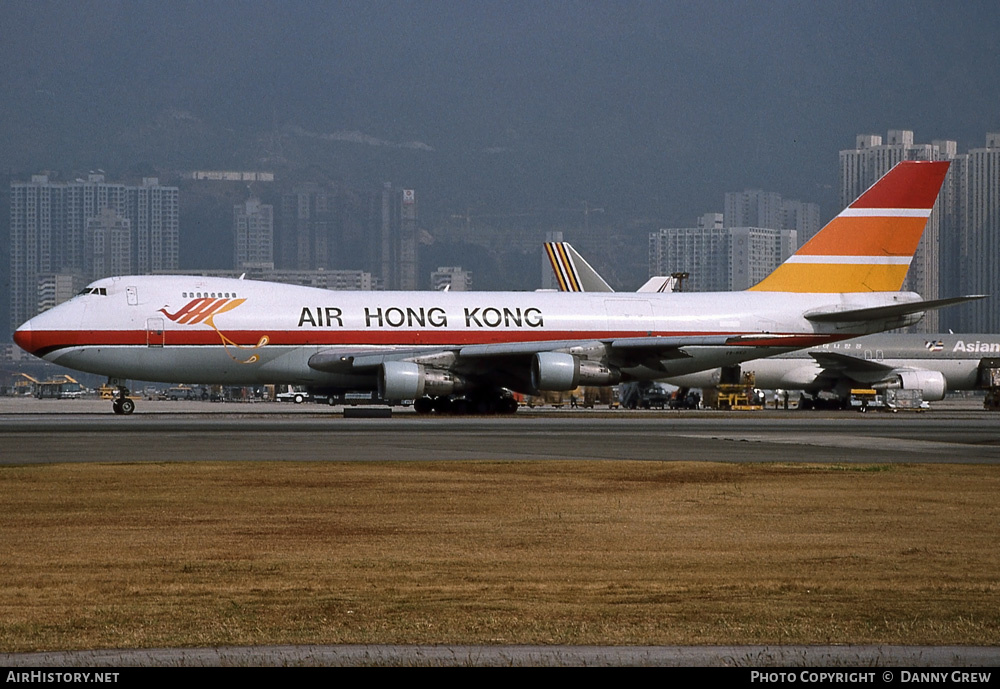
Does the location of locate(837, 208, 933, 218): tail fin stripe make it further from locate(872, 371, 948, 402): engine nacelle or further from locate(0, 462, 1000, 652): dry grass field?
locate(0, 462, 1000, 652): dry grass field

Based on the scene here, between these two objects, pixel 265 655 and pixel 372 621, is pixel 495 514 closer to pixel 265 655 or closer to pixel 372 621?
pixel 372 621

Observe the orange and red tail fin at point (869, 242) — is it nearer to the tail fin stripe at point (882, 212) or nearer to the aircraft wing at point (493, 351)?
the tail fin stripe at point (882, 212)

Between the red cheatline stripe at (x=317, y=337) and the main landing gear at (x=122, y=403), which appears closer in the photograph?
the red cheatline stripe at (x=317, y=337)

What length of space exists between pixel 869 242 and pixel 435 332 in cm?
1771

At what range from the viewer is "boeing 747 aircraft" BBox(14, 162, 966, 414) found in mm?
41688

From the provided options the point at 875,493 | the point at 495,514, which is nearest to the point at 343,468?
the point at 495,514

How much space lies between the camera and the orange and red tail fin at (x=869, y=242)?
4834 centimetres

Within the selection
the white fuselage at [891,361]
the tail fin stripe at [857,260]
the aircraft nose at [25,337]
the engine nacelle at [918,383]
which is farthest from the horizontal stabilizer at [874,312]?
the aircraft nose at [25,337]

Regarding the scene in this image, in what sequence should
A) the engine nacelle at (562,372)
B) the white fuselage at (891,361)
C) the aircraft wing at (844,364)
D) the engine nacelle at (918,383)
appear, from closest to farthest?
the engine nacelle at (562,372) < the engine nacelle at (918,383) < the aircraft wing at (844,364) < the white fuselage at (891,361)

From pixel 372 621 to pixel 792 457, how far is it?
635 inches

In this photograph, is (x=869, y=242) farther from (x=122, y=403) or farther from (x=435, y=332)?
(x=122, y=403)

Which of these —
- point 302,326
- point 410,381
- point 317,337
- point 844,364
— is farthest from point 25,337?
point 844,364

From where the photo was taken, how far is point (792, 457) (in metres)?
23.5

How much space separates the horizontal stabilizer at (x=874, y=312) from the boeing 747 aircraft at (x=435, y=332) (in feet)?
0.24
